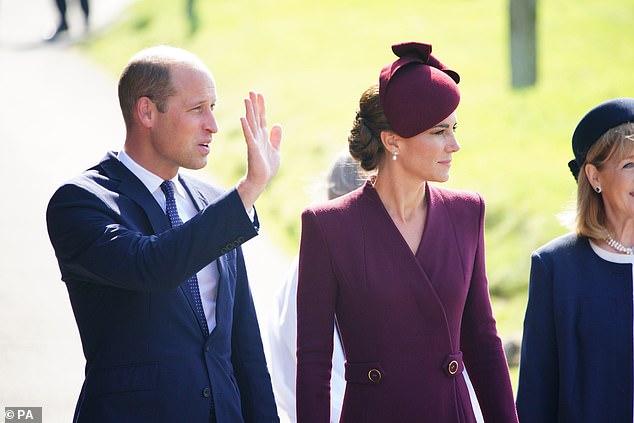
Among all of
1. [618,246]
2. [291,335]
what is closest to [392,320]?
[618,246]

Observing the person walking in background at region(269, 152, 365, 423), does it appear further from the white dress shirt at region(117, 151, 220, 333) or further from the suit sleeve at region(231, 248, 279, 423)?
the white dress shirt at region(117, 151, 220, 333)

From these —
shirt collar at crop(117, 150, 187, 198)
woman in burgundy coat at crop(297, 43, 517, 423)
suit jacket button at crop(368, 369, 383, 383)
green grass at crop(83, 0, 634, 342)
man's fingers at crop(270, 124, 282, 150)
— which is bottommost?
suit jacket button at crop(368, 369, 383, 383)

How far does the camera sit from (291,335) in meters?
4.80

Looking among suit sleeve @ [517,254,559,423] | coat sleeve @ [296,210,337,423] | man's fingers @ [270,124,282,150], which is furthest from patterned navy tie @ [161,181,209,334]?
suit sleeve @ [517,254,559,423]

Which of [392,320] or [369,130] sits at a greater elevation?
[369,130]

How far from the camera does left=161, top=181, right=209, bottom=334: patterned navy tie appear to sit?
3.61 metres

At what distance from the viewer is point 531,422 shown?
402 cm

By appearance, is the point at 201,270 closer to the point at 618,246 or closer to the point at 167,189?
the point at 167,189

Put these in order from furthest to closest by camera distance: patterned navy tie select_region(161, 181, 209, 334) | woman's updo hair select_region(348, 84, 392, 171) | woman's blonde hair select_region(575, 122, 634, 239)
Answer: woman's blonde hair select_region(575, 122, 634, 239) < woman's updo hair select_region(348, 84, 392, 171) < patterned navy tie select_region(161, 181, 209, 334)

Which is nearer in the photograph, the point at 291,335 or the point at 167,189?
the point at 167,189

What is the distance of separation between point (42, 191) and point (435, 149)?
26.5 ft

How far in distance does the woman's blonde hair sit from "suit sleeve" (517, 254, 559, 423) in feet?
0.77

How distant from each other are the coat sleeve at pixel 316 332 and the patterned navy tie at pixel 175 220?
328mm

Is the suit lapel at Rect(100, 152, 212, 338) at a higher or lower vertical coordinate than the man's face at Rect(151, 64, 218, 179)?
lower
